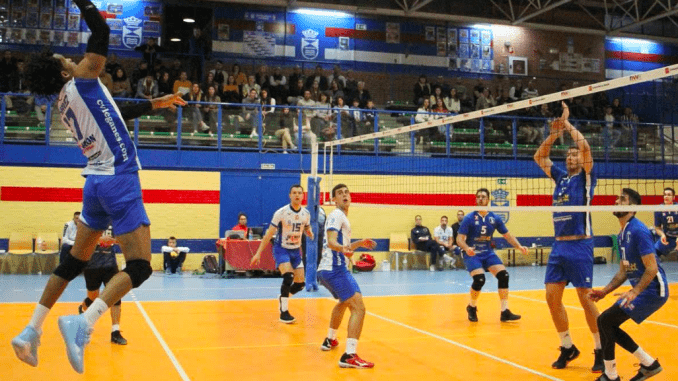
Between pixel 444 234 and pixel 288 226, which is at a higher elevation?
pixel 288 226

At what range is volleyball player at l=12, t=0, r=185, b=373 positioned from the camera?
402cm

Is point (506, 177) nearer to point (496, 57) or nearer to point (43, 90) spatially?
point (496, 57)

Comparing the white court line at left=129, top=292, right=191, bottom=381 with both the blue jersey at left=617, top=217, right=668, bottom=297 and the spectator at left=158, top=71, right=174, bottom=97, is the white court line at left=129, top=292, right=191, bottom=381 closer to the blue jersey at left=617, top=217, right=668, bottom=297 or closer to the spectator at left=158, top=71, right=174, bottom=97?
the blue jersey at left=617, top=217, right=668, bottom=297

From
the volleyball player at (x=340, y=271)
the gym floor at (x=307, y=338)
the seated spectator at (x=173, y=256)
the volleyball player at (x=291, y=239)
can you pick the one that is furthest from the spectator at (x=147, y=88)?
the volleyball player at (x=340, y=271)

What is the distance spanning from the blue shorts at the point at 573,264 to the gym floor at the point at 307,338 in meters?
0.93

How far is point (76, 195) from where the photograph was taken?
17.7m

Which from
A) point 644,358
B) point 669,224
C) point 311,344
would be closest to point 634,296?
point 644,358

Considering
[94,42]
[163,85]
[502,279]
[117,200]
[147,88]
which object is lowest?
[502,279]

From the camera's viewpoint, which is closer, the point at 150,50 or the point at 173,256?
the point at 173,256

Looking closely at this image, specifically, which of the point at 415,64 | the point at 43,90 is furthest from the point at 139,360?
the point at 415,64

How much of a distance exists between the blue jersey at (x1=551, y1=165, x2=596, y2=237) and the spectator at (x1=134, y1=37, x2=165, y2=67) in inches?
670

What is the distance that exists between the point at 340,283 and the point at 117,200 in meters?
3.69

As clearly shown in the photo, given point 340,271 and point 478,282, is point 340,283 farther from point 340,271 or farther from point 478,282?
point 478,282

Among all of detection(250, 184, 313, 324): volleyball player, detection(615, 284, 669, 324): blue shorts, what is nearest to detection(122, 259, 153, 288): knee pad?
detection(615, 284, 669, 324): blue shorts
